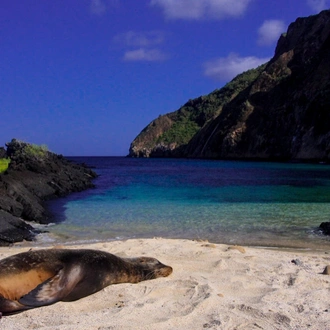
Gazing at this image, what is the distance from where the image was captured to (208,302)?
15.3 ft

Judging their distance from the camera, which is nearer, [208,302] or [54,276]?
[54,276]

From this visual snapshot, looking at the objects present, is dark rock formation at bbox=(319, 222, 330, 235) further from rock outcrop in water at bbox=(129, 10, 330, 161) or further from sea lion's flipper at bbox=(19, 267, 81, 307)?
rock outcrop in water at bbox=(129, 10, 330, 161)

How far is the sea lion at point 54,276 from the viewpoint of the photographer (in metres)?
4.21

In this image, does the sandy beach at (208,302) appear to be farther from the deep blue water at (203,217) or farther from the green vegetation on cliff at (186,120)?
the green vegetation on cliff at (186,120)

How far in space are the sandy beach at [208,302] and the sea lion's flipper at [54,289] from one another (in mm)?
168

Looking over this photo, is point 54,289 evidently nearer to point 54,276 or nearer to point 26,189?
point 54,276

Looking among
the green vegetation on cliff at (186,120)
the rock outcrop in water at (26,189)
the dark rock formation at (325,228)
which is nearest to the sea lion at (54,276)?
the rock outcrop in water at (26,189)

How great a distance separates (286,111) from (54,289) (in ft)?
270

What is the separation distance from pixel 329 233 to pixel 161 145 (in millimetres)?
136886

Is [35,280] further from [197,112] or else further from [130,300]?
[197,112]

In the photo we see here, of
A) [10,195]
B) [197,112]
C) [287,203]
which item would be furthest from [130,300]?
[197,112]

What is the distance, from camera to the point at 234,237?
11180 millimetres

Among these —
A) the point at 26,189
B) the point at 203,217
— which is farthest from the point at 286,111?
the point at 203,217

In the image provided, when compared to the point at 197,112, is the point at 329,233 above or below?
below
